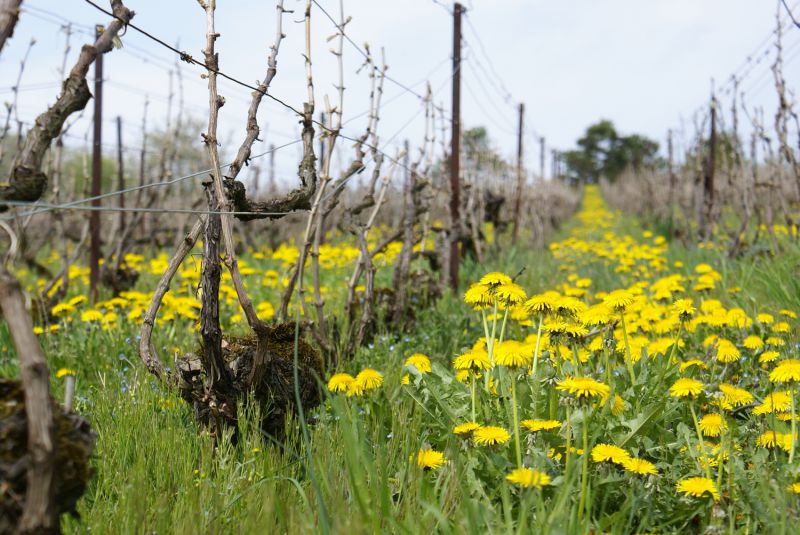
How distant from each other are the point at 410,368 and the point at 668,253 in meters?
6.56

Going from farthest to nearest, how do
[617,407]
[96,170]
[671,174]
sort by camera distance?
[671,174] → [96,170] → [617,407]

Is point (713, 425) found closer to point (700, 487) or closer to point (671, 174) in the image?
point (700, 487)

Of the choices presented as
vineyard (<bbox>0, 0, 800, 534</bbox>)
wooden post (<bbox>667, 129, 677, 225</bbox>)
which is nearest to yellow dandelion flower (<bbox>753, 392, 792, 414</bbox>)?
vineyard (<bbox>0, 0, 800, 534</bbox>)

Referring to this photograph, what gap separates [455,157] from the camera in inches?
246

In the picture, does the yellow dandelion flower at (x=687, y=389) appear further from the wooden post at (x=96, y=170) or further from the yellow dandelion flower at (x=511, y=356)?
the wooden post at (x=96, y=170)

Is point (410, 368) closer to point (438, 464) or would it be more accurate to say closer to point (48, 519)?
point (438, 464)

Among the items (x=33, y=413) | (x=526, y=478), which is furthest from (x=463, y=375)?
(x=33, y=413)

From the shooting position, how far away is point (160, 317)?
428cm

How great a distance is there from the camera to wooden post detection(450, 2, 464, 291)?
6.07m

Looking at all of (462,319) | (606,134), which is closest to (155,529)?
(462,319)

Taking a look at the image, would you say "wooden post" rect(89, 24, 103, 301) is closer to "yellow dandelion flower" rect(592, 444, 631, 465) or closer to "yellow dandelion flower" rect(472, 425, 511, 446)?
"yellow dandelion flower" rect(472, 425, 511, 446)

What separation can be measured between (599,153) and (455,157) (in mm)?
67106

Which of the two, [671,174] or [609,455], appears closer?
[609,455]

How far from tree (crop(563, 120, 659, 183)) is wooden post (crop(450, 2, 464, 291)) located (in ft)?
205
